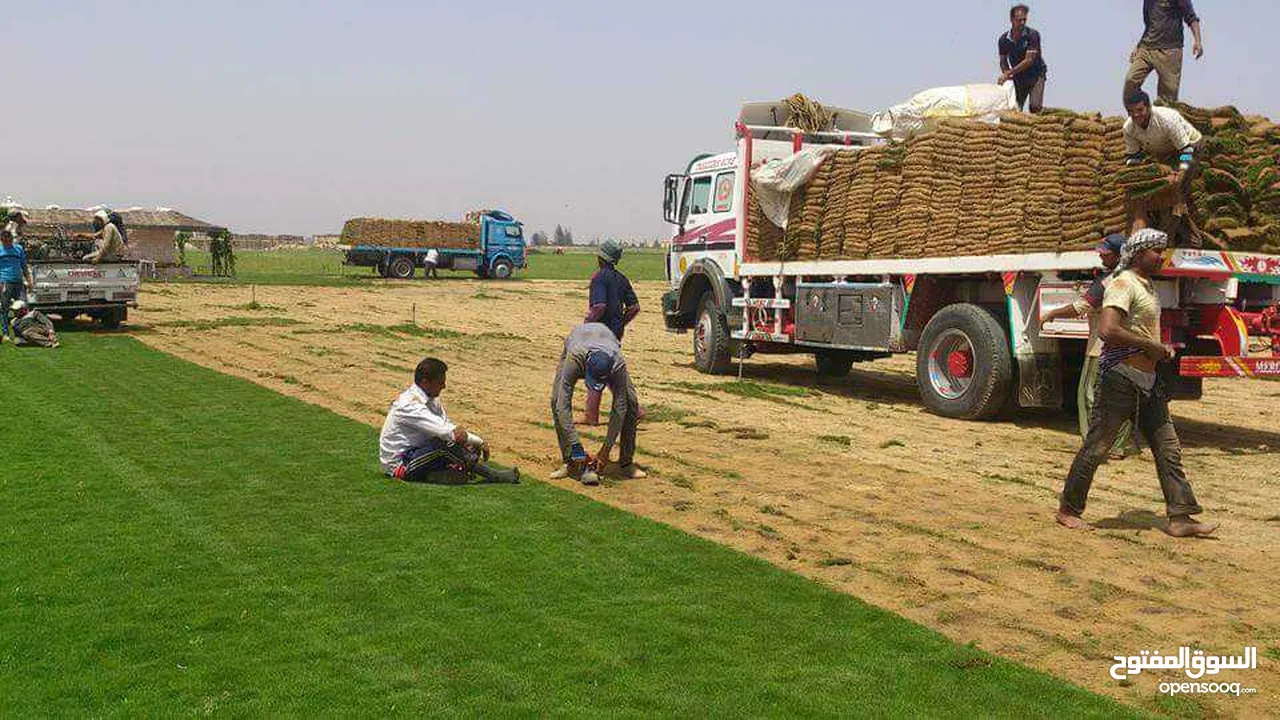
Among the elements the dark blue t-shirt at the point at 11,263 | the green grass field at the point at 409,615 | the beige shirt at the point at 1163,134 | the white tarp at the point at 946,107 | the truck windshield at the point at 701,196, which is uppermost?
the white tarp at the point at 946,107

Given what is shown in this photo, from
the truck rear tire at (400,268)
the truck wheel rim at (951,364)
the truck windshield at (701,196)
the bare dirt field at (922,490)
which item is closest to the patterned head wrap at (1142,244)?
the bare dirt field at (922,490)

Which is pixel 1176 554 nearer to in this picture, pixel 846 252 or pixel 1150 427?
pixel 1150 427

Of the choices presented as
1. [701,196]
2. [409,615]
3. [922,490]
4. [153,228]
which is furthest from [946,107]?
[153,228]

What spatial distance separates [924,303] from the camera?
14.7 m

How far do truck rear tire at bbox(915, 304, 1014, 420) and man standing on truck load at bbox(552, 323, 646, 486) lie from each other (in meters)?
5.55

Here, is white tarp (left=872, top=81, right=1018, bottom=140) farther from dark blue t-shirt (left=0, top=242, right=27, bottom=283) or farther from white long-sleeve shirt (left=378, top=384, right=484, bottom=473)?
dark blue t-shirt (left=0, top=242, right=27, bottom=283)

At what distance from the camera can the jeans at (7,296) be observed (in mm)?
18516

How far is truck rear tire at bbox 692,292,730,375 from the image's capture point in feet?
59.3

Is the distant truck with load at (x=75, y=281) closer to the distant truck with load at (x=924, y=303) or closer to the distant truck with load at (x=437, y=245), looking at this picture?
the distant truck with load at (x=924, y=303)

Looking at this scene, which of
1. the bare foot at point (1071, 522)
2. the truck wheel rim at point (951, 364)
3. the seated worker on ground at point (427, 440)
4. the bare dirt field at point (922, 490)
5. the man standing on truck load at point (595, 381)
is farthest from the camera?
the truck wheel rim at point (951, 364)

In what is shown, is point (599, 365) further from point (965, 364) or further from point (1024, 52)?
point (1024, 52)

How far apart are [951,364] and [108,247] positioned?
14.6m

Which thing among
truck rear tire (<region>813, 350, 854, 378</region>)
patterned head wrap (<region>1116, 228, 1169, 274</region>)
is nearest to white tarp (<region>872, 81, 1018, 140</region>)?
truck rear tire (<region>813, 350, 854, 378</region>)

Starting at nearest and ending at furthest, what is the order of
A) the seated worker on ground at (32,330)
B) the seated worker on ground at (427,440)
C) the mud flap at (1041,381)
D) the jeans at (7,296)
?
the seated worker on ground at (427,440)
the mud flap at (1041,381)
the seated worker on ground at (32,330)
the jeans at (7,296)
